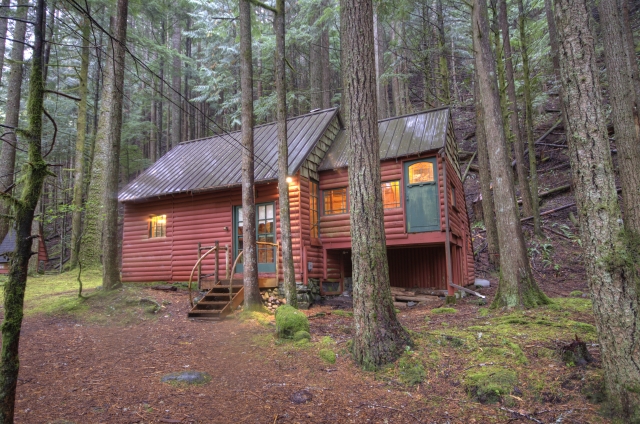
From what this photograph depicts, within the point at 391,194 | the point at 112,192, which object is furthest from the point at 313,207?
the point at 112,192

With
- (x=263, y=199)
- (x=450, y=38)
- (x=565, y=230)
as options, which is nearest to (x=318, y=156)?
(x=263, y=199)

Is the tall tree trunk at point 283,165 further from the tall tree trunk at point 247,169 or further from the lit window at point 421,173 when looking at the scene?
the lit window at point 421,173

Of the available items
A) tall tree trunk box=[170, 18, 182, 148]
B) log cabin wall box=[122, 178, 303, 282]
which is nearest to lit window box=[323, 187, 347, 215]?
log cabin wall box=[122, 178, 303, 282]

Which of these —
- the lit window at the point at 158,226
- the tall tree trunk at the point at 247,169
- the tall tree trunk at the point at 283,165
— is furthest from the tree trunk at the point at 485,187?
the lit window at the point at 158,226

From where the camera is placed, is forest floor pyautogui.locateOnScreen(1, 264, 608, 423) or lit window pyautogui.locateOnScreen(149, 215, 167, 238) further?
lit window pyautogui.locateOnScreen(149, 215, 167, 238)

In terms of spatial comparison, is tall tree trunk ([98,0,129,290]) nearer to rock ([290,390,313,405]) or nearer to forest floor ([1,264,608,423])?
forest floor ([1,264,608,423])

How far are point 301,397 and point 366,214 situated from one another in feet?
8.31

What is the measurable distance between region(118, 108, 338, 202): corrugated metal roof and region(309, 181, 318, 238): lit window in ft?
4.10

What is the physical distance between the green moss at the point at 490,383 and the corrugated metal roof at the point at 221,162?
7948 mm

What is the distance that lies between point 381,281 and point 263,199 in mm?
7960

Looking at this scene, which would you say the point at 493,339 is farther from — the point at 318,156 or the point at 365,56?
the point at 318,156

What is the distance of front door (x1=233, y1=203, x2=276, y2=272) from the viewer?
41.2ft

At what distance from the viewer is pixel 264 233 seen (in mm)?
12789

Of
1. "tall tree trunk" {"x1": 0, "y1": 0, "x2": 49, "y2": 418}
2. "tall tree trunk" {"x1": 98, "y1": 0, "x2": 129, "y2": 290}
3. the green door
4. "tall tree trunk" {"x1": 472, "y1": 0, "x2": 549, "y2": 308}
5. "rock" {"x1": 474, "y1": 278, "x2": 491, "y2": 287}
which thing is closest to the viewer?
"tall tree trunk" {"x1": 0, "y1": 0, "x2": 49, "y2": 418}
